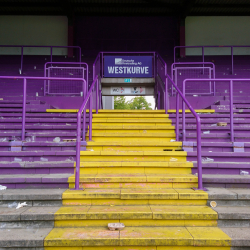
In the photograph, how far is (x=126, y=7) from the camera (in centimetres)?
1034

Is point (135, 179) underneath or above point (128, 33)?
underneath

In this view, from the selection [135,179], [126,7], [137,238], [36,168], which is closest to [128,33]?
[126,7]

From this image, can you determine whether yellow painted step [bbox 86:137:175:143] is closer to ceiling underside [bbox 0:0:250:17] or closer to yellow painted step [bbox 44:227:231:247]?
yellow painted step [bbox 44:227:231:247]

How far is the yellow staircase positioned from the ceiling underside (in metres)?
8.40

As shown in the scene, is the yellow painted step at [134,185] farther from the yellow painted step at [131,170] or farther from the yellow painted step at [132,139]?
the yellow painted step at [132,139]

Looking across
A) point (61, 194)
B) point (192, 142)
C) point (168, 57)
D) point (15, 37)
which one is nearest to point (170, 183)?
point (192, 142)

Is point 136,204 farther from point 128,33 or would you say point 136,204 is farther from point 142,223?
point 128,33

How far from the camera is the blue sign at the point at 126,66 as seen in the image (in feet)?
28.5

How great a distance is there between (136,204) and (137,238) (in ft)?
1.86

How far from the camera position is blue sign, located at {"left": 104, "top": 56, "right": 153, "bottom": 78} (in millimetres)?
8695

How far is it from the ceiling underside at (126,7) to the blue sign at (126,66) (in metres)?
3.24

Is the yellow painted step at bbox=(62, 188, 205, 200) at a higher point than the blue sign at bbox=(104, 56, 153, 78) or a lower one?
lower

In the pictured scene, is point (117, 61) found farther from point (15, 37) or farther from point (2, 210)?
point (2, 210)

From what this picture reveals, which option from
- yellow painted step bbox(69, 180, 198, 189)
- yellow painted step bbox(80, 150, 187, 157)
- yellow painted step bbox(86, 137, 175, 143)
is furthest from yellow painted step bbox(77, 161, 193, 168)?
yellow painted step bbox(86, 137, 175, 143)
